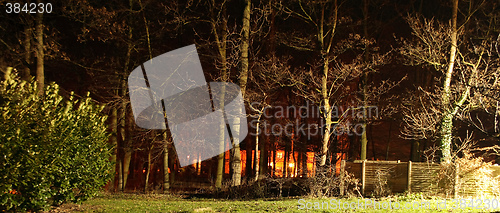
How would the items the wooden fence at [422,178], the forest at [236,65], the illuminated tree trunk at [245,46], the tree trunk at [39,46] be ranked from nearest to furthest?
the forest at [236,65] → the wooden fence at [422,178] → the tree trunk at [39,46] → the illuminated tree trunk at [245,46]

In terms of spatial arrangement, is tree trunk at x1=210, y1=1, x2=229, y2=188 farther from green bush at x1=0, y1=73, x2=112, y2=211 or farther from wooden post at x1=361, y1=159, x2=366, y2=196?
green bush at x1=0, y1=73, x2=112, y2=211

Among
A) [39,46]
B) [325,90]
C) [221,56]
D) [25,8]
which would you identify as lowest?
[325,90]

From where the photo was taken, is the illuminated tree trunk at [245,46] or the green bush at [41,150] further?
the illuminated tree trunk at [245,46]

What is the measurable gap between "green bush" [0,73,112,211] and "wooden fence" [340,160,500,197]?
31.1 feet

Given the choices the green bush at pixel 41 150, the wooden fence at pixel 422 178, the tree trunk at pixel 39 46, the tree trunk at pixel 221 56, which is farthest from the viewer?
the tree trunk at pixel 221 56

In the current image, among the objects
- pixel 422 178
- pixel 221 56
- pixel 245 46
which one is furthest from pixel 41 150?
pixel 422 178

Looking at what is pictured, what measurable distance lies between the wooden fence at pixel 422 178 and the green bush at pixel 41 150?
9.48 metres

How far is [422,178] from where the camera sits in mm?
14875

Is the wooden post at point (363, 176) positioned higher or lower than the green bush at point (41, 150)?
lower

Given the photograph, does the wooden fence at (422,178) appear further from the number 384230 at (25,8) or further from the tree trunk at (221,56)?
the number 384230 at (25,8)

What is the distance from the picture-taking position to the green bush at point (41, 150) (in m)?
7.62

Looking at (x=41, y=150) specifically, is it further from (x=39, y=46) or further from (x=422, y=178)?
(x=422, y=178)

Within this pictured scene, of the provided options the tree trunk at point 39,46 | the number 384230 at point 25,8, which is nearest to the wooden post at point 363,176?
the tree trunk at point 39,46

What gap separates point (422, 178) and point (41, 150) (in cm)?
1306
